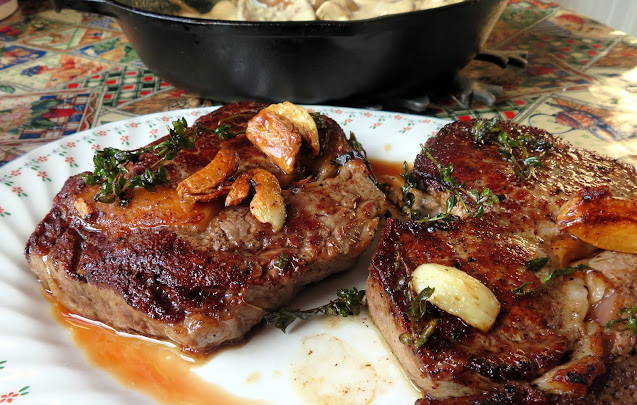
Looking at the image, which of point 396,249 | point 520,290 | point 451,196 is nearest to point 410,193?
point 451,196

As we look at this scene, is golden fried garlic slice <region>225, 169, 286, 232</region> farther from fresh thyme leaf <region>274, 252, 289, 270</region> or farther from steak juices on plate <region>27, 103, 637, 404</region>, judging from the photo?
fresh thyme leaf <region>274, 252, 289, 270</region>

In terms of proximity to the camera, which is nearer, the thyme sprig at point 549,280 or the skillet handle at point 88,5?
the thyme sprig at point 549,280

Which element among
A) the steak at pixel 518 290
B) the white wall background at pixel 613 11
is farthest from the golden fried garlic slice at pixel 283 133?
the white wall background at pixel 613 11

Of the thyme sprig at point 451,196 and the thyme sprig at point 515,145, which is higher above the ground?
the thyme sprig at point 515,145

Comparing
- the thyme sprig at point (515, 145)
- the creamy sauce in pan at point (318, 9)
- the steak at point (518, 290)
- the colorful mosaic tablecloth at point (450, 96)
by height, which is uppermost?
the creamy sauce in pan at point (318, 9)

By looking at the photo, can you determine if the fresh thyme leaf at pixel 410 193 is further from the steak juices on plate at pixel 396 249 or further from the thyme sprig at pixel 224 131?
the thyme sprig at pixel 224 131
